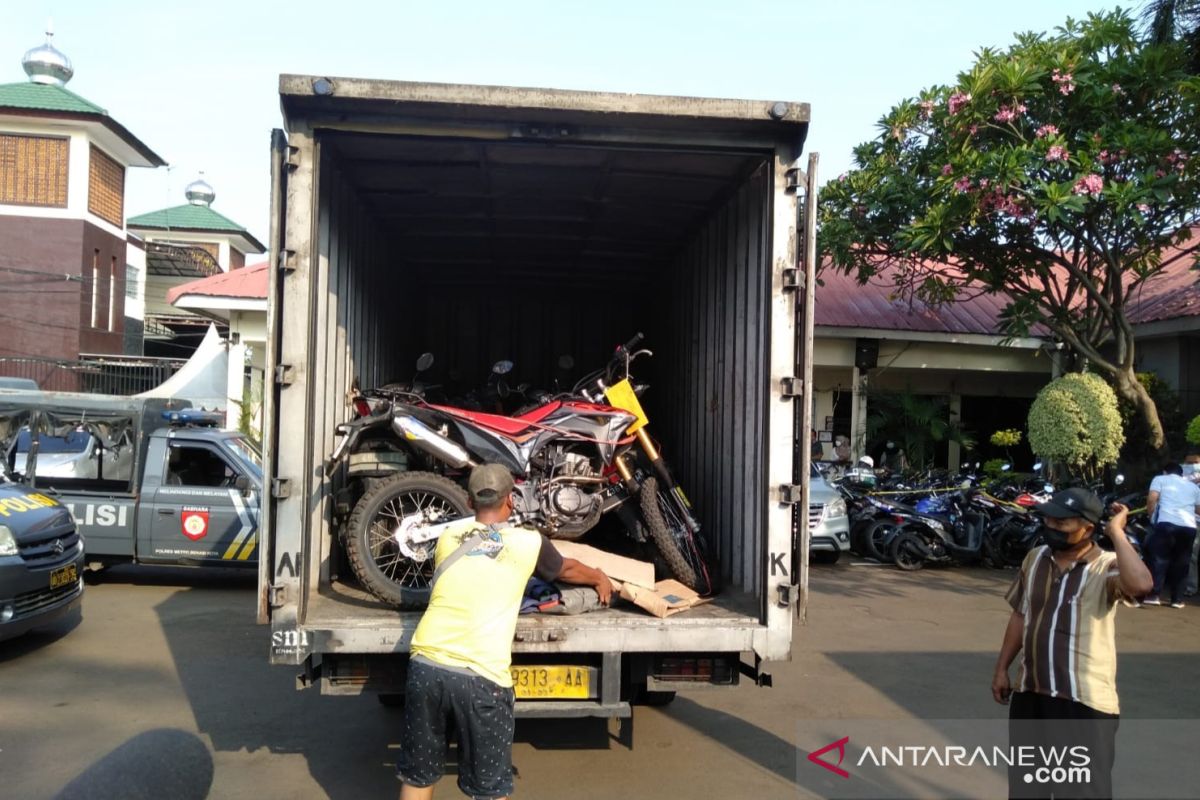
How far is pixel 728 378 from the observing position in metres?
5.70

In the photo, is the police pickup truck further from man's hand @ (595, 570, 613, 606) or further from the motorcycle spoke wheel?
the motorcycle spoke wheel

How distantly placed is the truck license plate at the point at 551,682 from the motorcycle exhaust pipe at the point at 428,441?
161 centimetres

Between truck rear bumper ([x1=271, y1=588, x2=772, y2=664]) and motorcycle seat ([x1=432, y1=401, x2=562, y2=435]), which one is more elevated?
motorcycle seat ([x1=432, y1=401, x2=562, y2=435])

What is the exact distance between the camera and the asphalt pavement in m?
4.85

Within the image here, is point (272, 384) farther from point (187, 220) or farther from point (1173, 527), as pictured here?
point (187, 220)

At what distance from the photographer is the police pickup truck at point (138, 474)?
9.37 meters

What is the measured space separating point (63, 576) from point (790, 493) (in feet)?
18.6

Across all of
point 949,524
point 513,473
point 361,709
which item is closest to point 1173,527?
point 949,524

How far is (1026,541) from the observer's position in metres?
12.3

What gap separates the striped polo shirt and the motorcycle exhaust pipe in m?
3.16

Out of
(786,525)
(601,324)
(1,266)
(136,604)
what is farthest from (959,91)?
(1,266)

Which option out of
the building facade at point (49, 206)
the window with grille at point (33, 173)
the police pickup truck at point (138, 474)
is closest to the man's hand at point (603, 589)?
the police pickup truck at point (138, 474)

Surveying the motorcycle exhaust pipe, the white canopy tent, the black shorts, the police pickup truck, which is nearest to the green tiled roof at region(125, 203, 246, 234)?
the white canopy tent

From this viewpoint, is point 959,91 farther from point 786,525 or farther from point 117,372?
point 117,372
